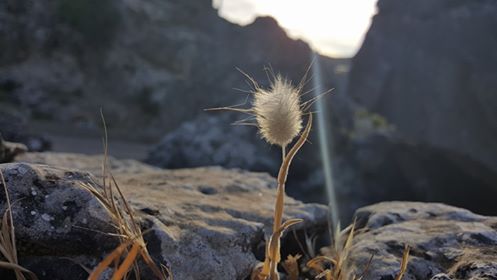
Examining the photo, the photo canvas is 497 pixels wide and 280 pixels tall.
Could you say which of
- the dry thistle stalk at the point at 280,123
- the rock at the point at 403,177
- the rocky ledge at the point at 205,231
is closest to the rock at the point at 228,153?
the rock at the point at 403,177

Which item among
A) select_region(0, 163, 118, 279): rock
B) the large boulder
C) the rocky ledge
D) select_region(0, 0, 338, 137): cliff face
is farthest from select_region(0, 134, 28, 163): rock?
select_region(0, 0, 338, 137): cliff face

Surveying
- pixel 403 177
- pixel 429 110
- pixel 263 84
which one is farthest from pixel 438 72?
pixel 263 84

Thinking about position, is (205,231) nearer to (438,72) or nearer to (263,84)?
(263,84)

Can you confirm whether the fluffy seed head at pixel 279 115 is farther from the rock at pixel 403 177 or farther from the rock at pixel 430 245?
the rock at pixel 403 177

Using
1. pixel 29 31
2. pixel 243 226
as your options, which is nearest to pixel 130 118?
pixel 29 31

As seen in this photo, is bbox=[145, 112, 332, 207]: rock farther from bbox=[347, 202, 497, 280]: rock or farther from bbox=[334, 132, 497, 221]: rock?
bbox=[347, 202, 497, 280]: rock

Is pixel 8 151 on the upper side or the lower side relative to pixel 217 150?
upper

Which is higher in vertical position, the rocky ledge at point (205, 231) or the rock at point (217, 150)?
the rocky ledge at point (205, 231)
